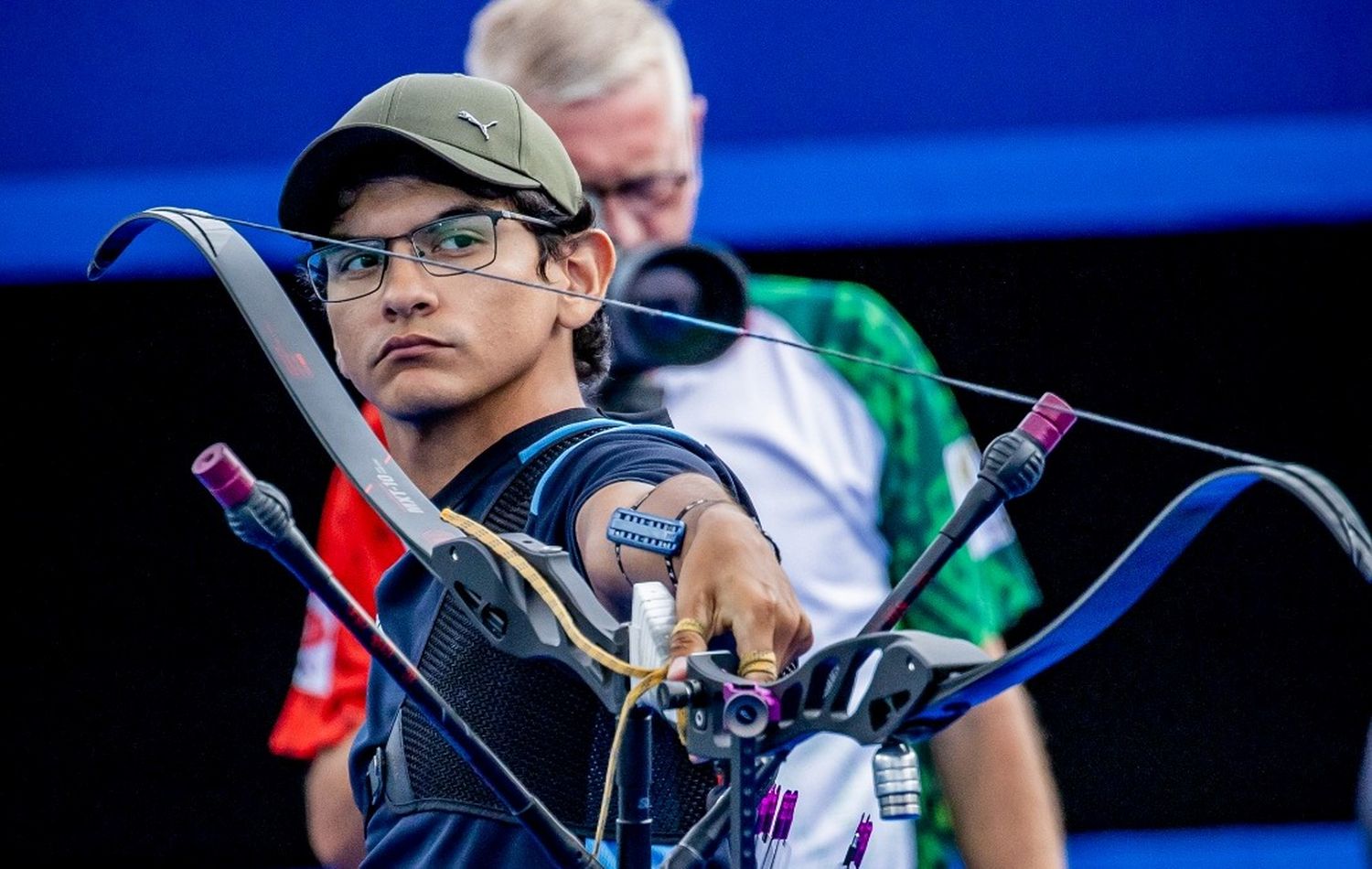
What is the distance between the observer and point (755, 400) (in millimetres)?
1332

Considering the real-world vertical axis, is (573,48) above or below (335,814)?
above

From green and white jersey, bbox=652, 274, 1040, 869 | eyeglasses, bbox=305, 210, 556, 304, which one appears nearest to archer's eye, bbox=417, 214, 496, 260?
eyeglasses, bbox=305, 210, 556, 304

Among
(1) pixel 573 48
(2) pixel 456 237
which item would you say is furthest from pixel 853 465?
(2) pixel 456 237

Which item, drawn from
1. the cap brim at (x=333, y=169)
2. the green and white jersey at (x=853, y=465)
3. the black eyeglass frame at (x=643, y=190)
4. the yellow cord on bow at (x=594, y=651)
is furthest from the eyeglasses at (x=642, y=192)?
the yellow cord on bow at (x=594, y=651)

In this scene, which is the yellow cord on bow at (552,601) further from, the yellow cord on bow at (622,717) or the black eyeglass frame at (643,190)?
the black eyeglass frame at (643,190)

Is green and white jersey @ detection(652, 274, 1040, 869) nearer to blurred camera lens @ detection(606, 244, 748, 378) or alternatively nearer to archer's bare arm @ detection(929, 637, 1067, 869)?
archer's bare arm @ detection(929, 637, 1067, 869)

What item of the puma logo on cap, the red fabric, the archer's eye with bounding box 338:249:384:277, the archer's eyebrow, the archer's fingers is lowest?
the archer's fingers

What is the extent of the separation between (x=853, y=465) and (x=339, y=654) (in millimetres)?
369

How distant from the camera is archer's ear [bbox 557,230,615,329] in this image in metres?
0.85

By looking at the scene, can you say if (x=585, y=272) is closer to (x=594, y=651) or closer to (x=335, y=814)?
(x=594, y=651)

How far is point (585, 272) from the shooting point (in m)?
0.89

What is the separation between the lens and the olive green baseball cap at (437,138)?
0.80m

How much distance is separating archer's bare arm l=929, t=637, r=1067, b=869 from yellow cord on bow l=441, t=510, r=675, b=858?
0.58 m

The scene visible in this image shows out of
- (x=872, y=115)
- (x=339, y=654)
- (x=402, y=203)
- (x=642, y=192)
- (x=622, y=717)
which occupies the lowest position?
(x=622, y=717)
